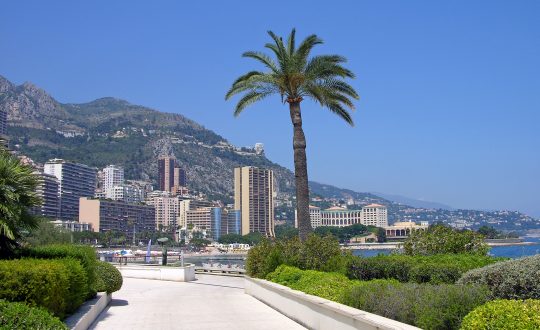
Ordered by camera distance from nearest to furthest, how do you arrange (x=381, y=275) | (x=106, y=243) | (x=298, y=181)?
1. (x=381, y=275)
2. (x=298, y=181)
3. (x=106, y=243)

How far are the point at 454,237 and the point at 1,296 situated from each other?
13674mm

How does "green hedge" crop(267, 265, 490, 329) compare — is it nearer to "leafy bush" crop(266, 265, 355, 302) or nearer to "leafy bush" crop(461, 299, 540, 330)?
"leafy bush" crop(266, 265, 355, 302)

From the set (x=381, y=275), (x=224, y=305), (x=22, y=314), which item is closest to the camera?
(x=22, y=314)

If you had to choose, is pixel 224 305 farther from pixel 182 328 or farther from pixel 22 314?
pixel 22 314

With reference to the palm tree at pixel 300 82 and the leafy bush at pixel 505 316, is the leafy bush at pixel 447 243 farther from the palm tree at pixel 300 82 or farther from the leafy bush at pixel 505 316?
the leafy bush at pixel 505 316

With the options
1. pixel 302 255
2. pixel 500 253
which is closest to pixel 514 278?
pixel 302 255

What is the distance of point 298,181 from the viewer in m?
22.5

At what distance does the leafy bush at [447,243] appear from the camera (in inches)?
719

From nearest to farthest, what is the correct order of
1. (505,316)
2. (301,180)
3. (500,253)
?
(505,316)
(301,180)
(500,253)

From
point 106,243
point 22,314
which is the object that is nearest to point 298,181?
point 22,314

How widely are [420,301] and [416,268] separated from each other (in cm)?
426

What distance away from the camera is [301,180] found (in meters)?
22.3

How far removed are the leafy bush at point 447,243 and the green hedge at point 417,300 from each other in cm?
660

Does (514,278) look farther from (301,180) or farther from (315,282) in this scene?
(301,180)
